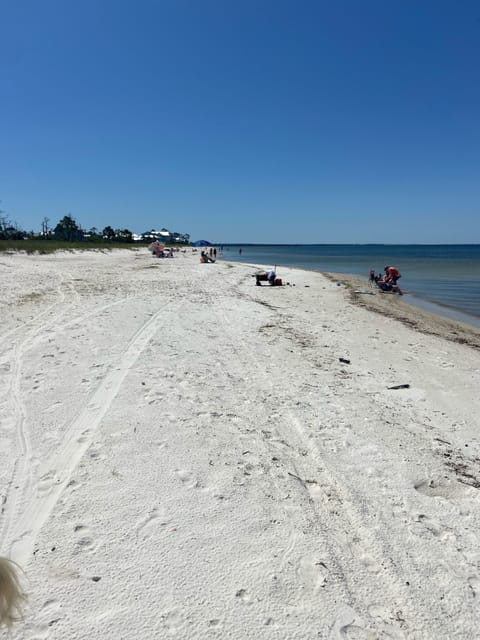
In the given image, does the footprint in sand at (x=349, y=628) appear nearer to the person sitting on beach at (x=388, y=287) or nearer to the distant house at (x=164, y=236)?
the person sitting on beach at (x=388, y=287)

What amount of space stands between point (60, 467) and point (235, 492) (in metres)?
1.59

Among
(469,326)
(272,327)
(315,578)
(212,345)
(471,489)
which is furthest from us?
(469,326)

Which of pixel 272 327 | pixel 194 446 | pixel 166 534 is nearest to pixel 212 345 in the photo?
pixel 272 327

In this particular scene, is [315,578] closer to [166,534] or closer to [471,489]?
[166,534]

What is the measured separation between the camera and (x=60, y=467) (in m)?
3.32

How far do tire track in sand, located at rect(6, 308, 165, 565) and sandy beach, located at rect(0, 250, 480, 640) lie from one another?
0.02 metres

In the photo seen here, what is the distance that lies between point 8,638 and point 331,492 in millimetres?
2387

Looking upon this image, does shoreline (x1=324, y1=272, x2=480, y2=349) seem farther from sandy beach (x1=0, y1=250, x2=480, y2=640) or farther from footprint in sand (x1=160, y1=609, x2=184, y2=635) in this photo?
footprint in sand (x1=160, y1=609, x2=184, y2=635)

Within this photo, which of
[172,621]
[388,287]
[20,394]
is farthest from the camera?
[388,287]

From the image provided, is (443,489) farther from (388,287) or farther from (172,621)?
(388,287)

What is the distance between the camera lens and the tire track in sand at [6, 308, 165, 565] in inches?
98.8

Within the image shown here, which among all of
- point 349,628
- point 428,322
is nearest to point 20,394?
point 349,628

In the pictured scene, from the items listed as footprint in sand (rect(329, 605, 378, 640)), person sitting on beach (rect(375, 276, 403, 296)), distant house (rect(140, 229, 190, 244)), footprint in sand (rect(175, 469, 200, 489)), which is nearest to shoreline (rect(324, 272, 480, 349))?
person sitting on beach (rect(375, 276, 403, 296))

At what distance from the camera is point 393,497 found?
3207 mm
